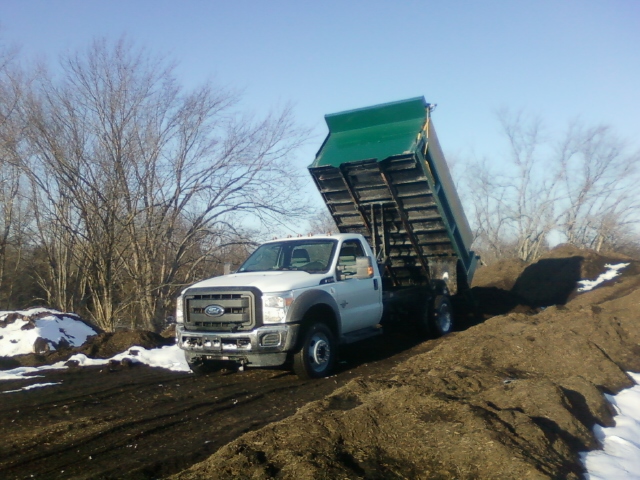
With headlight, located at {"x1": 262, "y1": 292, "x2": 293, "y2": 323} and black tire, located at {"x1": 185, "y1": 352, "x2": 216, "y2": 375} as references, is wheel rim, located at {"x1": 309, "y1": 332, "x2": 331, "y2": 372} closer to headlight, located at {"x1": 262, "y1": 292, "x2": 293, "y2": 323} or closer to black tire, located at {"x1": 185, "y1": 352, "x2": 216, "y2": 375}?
headlight, located at {"x1": 262, "y1": 292, "x2": 293, "y2": 323}

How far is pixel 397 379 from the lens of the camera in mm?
7195

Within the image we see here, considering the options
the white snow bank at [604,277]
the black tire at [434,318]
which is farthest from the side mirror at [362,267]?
the white snow bank at [604,277]

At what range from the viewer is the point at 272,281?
27.4 ft

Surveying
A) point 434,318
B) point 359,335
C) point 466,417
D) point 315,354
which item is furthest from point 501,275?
point 466,417

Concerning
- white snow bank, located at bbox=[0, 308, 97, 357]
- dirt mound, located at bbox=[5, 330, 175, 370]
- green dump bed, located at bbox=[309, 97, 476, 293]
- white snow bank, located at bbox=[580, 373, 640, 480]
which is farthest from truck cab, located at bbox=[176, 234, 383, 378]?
white snow bank, located at bbox=[0, 308, 97, 357]

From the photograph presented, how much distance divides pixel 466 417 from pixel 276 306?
12.1ft

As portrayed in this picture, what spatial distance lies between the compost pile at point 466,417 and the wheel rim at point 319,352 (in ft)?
3.53

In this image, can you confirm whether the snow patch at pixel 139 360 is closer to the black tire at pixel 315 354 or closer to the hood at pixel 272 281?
the hood at pixel 272 281

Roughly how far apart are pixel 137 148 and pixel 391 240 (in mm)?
8177

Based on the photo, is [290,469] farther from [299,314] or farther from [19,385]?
[19,385]

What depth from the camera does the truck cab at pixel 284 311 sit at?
26.3 feet

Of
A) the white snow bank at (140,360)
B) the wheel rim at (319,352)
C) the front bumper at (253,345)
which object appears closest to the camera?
the front bumper at (253,345)

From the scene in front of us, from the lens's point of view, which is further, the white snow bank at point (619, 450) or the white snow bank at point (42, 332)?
the white snow bank at point (42, 332)

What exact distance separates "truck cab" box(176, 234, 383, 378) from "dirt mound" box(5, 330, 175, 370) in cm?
286
